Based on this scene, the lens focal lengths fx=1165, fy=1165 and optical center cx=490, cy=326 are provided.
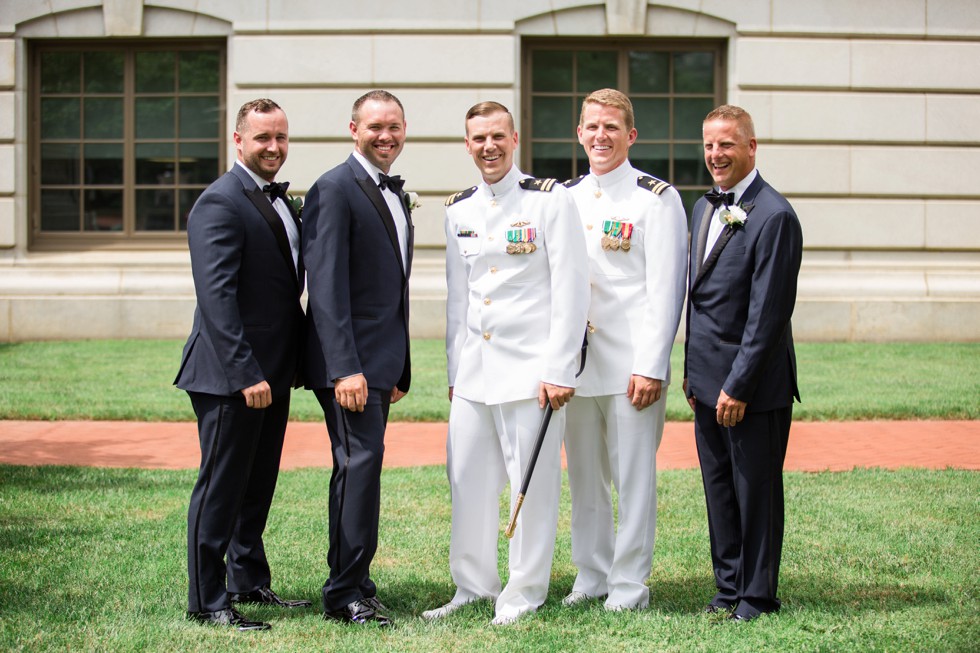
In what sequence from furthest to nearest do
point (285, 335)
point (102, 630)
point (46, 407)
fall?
point (46, 407), point (285, 335), point (102, 630)

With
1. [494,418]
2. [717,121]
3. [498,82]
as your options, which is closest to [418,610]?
[494,418]

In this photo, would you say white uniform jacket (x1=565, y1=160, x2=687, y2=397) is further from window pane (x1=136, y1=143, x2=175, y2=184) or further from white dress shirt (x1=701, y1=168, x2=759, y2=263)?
window pane (x1=136, y1=143, x2=175, y2=184)

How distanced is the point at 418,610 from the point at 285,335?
4.56 feet

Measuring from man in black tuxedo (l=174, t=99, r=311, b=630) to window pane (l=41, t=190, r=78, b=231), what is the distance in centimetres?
1138

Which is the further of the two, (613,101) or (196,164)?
(196,164)

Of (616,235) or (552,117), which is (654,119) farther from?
(616,235)

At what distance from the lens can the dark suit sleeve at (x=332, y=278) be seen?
4.99 metres

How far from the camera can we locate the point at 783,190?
14.9 metres

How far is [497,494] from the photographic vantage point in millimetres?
5320

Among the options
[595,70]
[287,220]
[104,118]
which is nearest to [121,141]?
[104,118]

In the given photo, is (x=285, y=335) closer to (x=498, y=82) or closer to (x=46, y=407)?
(x=46, y=407)

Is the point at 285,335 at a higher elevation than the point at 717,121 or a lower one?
lower

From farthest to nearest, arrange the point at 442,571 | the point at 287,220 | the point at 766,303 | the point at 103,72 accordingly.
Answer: the point at 103,72 < the point at 442,571 < the point at 287,220 < the point at 766,303

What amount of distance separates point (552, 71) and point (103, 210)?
20.7ft
